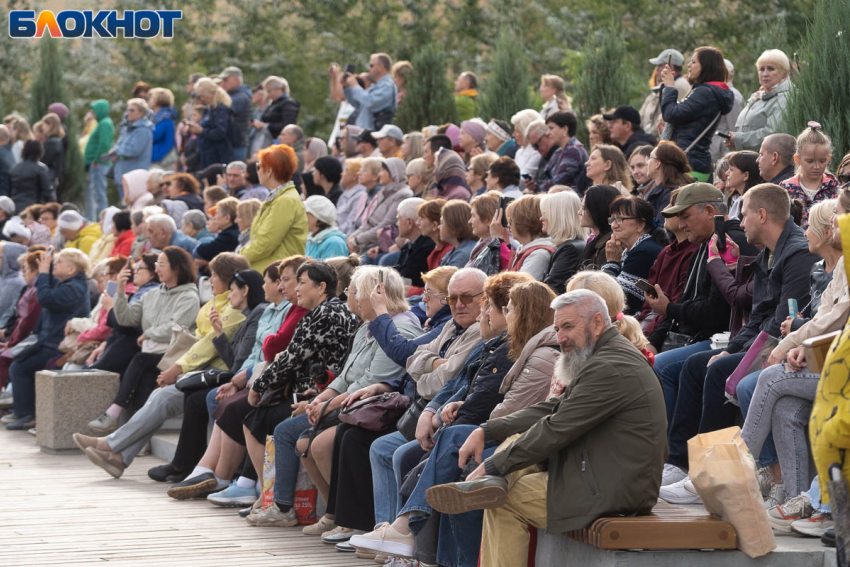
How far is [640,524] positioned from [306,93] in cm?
2249

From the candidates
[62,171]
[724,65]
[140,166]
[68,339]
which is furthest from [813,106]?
[62,171]

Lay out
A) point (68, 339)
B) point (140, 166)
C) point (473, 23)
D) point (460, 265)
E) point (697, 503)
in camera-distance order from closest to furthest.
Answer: point (697, 503) < point (460, 265) < point (68, 339) < point (140, 166) < point (473, 23)

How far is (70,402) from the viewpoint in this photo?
11.1 m

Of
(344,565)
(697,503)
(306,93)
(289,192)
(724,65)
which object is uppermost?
(306,93)

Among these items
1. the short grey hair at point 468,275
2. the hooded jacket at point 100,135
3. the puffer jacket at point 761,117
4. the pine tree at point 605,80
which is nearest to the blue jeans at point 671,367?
the short grey hair at point 468,275

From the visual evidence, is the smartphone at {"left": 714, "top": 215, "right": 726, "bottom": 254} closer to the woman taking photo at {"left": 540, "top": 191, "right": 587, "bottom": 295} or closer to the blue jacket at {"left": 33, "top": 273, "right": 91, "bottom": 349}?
the woman taking photo at {"left": 540, "top": 191, "right": 587, "bottom": 295}

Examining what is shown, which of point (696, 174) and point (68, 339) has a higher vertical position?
point (696, 174)

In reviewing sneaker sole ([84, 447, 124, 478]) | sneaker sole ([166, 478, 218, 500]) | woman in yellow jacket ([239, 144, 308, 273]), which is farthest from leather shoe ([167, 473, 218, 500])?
woman in yellow jacket ([239, 144, 308, 273])

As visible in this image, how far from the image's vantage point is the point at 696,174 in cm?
984

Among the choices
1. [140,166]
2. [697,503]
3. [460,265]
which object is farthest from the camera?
[140,166]

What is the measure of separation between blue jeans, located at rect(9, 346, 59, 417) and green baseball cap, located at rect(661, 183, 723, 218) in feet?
25.5

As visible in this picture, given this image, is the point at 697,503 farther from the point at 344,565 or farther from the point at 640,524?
the point at 344,565

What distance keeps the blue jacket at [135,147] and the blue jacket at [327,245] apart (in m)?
7.01

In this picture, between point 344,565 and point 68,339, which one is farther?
point 68,339
